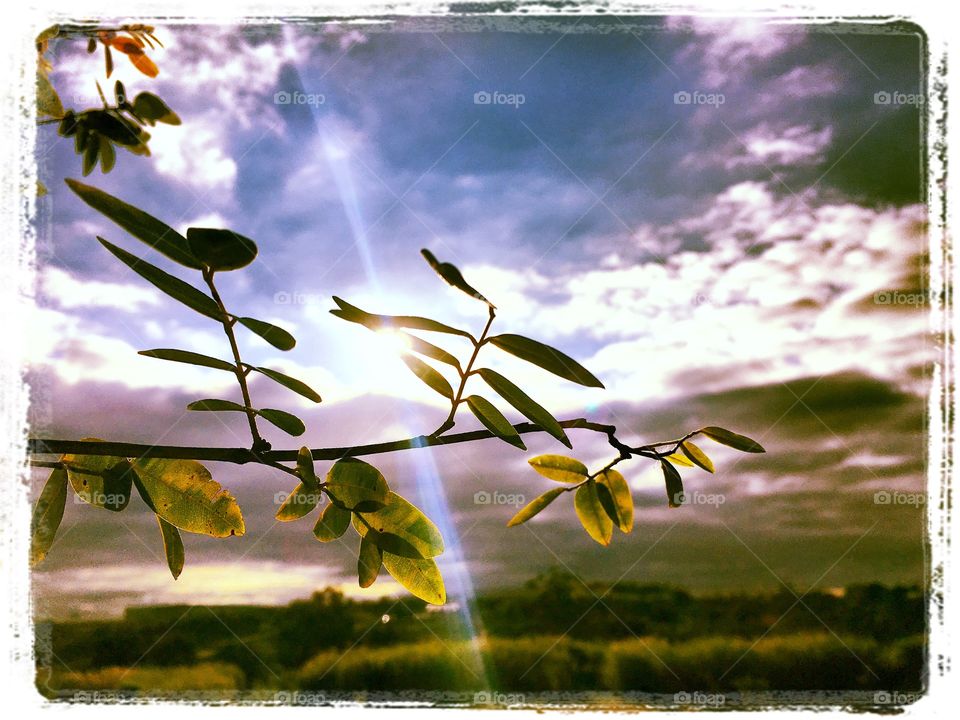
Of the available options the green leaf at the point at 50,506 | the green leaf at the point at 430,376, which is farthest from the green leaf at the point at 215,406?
the green leaf at the point at 50,506

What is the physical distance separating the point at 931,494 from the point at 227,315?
0.87 m

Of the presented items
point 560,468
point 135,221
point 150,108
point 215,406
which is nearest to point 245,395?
point 215,406

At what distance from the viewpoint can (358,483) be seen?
18.3 inches

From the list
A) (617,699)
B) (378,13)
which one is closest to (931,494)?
(617,699)

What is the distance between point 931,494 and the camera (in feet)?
2.69

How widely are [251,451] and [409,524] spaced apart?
13 cm

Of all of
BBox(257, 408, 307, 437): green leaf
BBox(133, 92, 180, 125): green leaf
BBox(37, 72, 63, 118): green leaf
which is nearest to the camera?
BBox(257, 408, 307, 437): green leaf

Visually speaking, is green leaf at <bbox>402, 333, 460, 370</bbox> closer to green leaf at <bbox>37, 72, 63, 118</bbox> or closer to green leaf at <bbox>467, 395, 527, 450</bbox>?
green leaf at <bbox>467, 395, 527, 450</bbox>

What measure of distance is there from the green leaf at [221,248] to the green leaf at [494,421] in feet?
0.52


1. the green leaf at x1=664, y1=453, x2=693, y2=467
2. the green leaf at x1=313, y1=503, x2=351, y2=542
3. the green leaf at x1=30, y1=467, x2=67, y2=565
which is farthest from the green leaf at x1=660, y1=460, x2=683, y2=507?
the green leaf at x1=30, y1=467, x2=67, y2=565

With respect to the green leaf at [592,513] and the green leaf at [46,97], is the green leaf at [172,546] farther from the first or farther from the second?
the green leaf at [46,97]

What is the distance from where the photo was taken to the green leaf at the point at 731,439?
44 cm

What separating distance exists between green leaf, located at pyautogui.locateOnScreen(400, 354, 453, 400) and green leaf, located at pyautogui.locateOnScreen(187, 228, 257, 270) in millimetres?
117

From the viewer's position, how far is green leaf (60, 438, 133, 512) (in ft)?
1.65
